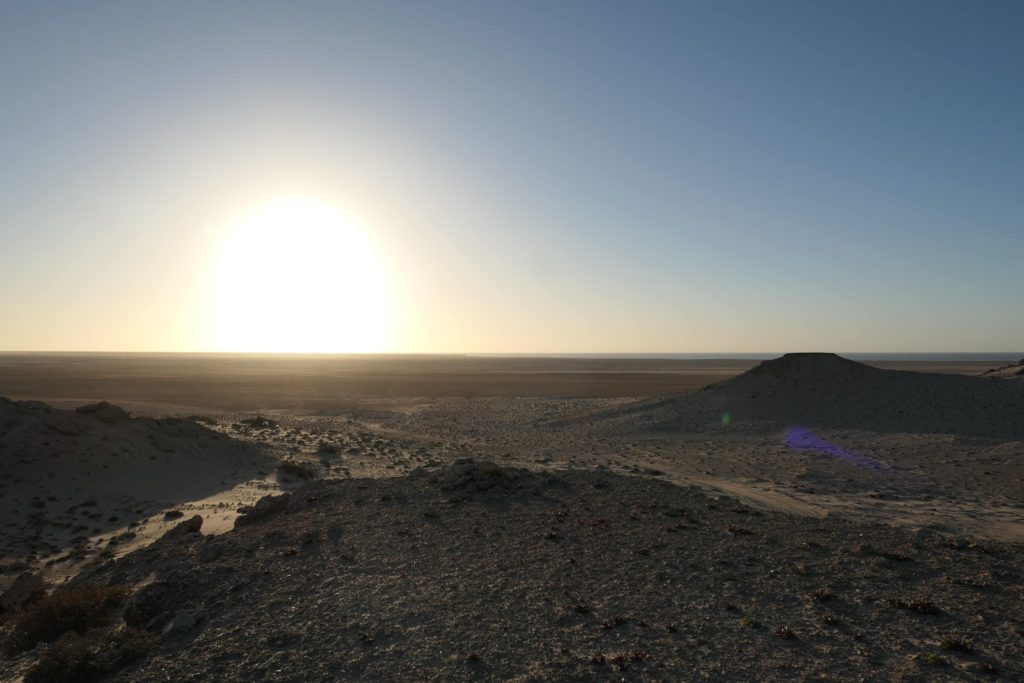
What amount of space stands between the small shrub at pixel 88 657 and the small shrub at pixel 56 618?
38.9 inches

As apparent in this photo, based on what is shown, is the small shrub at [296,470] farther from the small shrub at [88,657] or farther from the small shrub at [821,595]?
the small shrub at [821,595]

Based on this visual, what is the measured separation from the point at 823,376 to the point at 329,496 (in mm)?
34191

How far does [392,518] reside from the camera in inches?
595

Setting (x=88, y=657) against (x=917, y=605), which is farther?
(x=917, y=605)

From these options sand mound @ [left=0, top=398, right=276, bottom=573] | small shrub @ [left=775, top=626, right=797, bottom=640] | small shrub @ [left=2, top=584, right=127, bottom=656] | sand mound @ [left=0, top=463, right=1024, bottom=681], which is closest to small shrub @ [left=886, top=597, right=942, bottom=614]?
sand mound @ [left=0, top=463, right=1024, bottom=681]

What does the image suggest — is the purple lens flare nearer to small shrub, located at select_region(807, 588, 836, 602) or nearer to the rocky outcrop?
small shrub, located at select_region(807, 588, 836, 602)

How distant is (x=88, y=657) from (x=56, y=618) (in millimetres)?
2199

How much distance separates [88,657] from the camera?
355 inches

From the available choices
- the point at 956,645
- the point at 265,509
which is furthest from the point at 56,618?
the point at 956,645

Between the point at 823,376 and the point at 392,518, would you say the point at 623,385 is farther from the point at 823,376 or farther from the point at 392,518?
the point at 392,518

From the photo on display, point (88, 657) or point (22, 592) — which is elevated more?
point (88, 657)

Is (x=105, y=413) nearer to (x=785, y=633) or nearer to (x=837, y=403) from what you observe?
(x=785, y=633)

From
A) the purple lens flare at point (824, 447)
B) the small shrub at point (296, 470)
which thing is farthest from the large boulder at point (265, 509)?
the purple lens flare at point (824, 447)

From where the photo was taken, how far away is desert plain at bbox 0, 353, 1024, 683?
349 inches
